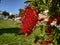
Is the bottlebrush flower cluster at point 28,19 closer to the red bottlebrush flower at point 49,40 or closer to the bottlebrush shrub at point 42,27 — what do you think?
the bottlebrush shrub at point 42,27

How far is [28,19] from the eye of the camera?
99.0 inches

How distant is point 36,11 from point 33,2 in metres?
0.17

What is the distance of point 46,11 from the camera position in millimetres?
2680

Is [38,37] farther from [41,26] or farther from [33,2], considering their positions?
[33,2]

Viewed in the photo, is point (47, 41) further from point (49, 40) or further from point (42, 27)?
point (42, 27)

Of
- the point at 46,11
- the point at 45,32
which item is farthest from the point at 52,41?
the point at 46,11

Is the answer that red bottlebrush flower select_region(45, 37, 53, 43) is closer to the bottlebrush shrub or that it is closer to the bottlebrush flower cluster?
the bottlebrush shrub

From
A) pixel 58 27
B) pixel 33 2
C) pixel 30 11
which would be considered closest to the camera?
pixel 30 11

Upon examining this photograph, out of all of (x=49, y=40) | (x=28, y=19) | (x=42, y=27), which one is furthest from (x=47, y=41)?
(x=28, y=19)

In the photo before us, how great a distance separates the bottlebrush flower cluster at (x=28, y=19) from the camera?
2494 millimetres

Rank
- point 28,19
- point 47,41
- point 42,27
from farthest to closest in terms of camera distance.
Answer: point 42,27
point 47,41
point 28,19

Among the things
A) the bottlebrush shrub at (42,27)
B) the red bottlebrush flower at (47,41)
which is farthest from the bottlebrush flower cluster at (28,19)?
the red bottlebrush flower at (47,41)

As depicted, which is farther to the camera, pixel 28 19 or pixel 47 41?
pixel 47 41

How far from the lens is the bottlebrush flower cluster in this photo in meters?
2.49
